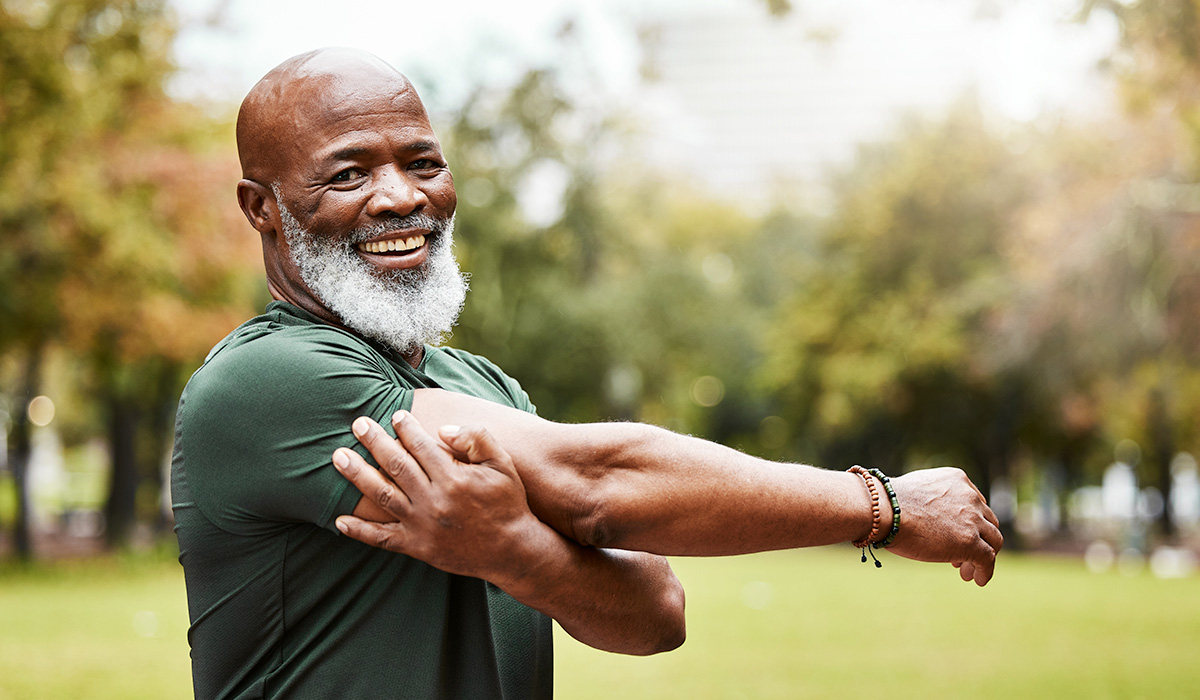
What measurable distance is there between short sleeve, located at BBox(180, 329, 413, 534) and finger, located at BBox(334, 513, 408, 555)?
0.10ft

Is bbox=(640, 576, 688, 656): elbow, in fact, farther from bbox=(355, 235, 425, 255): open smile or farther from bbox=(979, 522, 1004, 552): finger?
bbox=(355, 235, 425, 255): open smile

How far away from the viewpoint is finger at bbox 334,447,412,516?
1833 mm

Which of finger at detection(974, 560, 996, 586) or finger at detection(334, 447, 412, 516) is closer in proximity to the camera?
finger at detection(334, 447, 412, 516)

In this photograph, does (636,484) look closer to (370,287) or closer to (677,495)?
(677,495)

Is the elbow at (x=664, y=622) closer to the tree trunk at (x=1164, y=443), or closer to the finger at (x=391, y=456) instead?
the finger at (x=391, y=456)

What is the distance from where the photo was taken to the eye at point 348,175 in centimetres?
213

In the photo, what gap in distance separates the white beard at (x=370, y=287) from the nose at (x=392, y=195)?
31 mm

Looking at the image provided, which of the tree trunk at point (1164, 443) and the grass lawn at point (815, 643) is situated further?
the tree trunk at point (1164, 443)

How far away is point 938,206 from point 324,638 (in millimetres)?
35996

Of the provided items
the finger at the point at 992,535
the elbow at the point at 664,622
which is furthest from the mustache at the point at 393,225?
the finger at the point at 992,535

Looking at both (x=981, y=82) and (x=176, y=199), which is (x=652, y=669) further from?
(x=981, y=82)

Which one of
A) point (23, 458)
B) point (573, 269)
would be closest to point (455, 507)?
point (23, 458)

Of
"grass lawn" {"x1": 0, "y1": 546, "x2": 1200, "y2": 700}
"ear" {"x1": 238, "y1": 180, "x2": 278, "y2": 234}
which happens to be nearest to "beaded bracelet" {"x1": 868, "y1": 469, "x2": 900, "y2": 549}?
"ear" {"x1": 238, "y1": 180, "x2": 278, "y2": 234}

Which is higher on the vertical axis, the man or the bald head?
the bald head
